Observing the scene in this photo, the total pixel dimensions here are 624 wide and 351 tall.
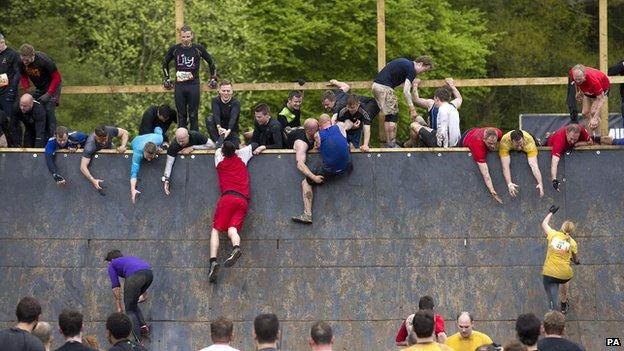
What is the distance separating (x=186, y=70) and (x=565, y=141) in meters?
5.13

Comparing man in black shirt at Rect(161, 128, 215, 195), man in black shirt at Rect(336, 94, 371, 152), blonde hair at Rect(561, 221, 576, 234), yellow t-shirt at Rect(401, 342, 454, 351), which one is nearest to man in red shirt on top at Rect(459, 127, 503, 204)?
man in black shirt at Rect(336, 94, 371, 152)

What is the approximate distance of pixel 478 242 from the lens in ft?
76.8

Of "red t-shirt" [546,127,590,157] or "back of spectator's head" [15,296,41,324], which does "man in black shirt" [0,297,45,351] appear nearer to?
"back of spectator's head" [15,296,41,324]

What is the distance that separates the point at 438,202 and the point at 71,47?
23.0m

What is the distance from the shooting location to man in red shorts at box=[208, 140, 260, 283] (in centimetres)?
2316

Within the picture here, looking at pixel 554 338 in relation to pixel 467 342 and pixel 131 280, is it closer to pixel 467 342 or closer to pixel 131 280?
pixel 467 342

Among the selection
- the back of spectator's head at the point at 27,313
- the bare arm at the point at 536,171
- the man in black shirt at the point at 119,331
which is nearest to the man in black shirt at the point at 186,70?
the bare arm at the point at 536,171

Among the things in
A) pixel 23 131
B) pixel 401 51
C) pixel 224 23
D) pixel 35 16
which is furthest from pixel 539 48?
pixel 23 131

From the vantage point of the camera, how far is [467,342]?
18.9 m

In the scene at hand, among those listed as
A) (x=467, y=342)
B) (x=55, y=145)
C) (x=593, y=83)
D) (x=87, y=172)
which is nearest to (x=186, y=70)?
(x=87, y=172)

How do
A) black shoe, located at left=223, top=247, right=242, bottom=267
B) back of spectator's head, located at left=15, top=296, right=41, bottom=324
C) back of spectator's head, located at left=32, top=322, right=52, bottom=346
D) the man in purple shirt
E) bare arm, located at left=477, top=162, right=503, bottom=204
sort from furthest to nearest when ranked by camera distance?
bare arm, located at left=477, top=162, right=503, bottom=204 → black shoe, located at left=223, top=247, right=242, bottom=267 → the man in purple shirt → back of spectator's head, located at left=32, top=322, right=52, bottom=346 → back of spectator's head, located at left=15, top=296, right=41, bottom=324

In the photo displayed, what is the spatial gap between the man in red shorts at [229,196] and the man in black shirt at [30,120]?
8.16 ft

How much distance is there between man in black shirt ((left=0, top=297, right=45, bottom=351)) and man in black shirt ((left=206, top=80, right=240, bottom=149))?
A: 825cm

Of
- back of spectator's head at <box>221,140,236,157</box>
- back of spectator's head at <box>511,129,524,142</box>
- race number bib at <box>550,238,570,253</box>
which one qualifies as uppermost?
back of spectator's head at <box>511,129,524,142</box>
